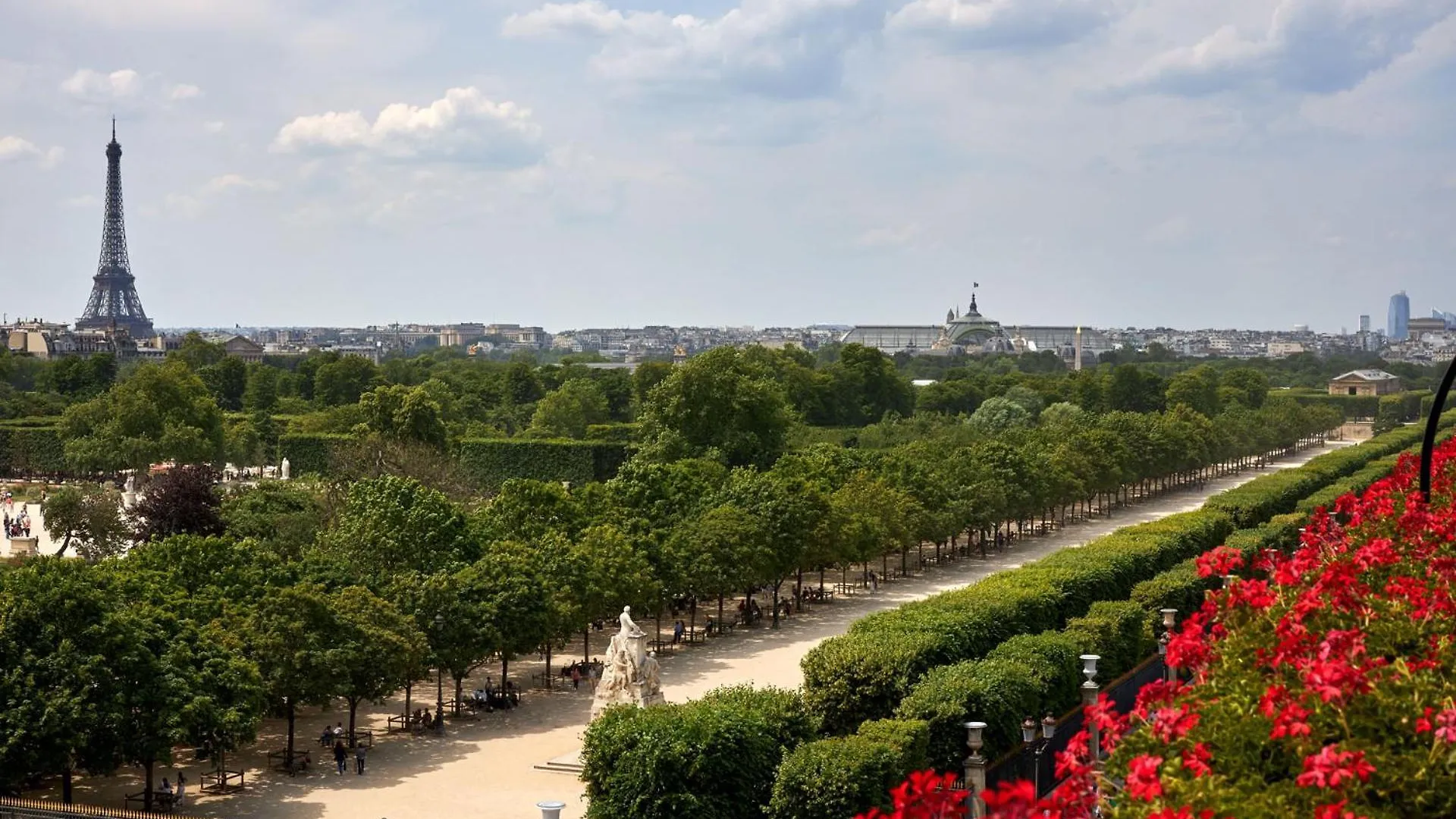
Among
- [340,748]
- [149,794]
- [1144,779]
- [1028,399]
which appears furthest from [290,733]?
[1028,399]

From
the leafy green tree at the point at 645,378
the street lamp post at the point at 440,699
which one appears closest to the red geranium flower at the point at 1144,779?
the street lamp post at the point at 440,699

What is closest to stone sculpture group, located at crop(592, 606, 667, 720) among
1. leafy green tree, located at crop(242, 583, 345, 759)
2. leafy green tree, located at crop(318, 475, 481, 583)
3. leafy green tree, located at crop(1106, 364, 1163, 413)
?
leafy green tree, located at crop(242, 583, 345, 759)

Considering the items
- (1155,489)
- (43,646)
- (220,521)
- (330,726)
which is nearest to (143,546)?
(330,726)

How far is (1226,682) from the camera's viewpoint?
11.6m

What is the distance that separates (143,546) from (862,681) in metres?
15.4

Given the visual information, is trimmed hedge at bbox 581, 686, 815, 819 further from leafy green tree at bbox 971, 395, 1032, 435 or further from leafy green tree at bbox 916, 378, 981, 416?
leafy green tree at bbox 916, 378, 981, 416

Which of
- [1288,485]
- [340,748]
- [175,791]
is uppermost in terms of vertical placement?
[1288,485]

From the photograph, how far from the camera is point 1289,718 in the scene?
916 centimetres

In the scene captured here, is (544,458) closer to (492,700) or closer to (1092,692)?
(492,700)

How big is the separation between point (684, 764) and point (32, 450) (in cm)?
6774

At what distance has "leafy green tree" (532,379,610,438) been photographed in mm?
89250

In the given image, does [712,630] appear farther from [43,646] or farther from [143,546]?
[43,646]

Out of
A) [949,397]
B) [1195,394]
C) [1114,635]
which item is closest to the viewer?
[1114,635]

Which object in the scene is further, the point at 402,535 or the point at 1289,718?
the point at 402,535
